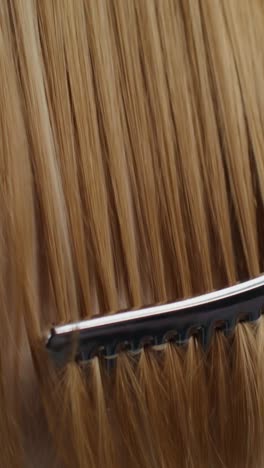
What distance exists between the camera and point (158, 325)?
16.8 inches

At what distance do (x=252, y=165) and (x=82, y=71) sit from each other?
151 mm

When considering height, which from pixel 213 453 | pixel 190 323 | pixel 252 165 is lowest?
pixel 213 453

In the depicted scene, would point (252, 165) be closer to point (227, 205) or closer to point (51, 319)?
point (227, 205)

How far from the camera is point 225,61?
44 centimetres

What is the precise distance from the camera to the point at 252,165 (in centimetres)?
46

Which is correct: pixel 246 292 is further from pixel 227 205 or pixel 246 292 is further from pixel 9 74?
pixel 9 74

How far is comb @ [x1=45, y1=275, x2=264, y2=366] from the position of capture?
1.37ft

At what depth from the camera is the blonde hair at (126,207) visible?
16.4 inches

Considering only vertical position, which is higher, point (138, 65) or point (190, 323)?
point (138, 65)

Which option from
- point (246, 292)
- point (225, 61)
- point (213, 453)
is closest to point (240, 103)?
point (225, 61)

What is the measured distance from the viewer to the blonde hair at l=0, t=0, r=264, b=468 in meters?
0.42

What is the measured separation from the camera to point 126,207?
0.43m

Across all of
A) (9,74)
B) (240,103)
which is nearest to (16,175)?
(9,74)

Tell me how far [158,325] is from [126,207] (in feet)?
0.30
